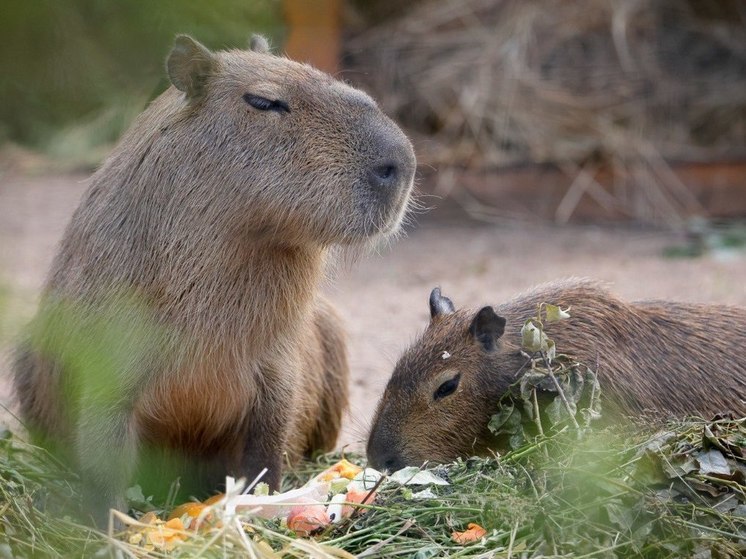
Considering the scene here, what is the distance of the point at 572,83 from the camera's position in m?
10.9

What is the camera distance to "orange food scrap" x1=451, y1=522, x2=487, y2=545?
315 cm

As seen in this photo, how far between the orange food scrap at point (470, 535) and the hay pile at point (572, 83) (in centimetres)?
743

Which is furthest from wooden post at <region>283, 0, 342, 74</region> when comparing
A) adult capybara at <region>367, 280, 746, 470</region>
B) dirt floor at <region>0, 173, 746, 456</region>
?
adult capybara at <region>367, 280, 746, 470</region>

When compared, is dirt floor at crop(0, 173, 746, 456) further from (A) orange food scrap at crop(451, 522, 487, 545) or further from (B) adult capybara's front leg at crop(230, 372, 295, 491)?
(A) orange food scrap at crop(451, 522, 487, 545)

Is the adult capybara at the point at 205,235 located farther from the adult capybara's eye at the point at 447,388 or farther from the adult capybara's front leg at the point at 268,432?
the adult capybara's eye at the point at 447,388

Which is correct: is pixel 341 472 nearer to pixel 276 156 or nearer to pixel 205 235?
pixel 205 235

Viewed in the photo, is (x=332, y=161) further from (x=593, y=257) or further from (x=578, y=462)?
(x=593, y=257)

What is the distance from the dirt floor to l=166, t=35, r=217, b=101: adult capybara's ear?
230 cm

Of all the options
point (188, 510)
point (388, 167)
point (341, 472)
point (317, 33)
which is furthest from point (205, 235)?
point (317, 33)

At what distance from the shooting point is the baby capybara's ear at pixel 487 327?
411cm

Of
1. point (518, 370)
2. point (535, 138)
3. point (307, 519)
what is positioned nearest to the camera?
point (307, 519)

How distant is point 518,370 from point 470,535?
1.02m

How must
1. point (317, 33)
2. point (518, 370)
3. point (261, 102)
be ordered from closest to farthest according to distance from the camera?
point (261, 102), point (518, 370), point (317, 33)

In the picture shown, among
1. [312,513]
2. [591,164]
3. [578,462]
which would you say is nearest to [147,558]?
[312,513]
